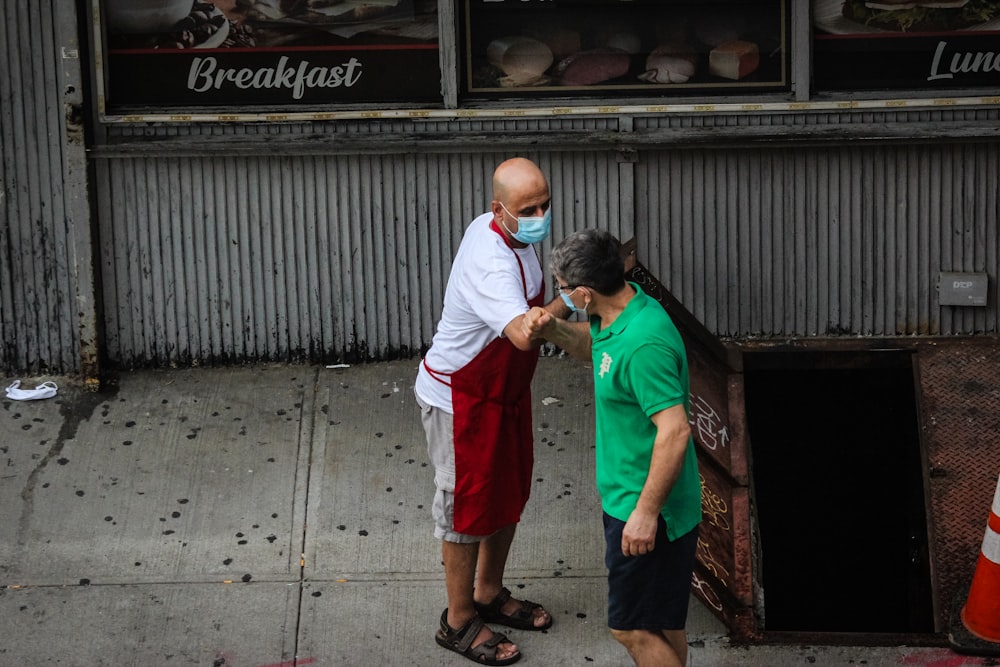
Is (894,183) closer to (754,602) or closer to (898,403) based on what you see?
(898,403)

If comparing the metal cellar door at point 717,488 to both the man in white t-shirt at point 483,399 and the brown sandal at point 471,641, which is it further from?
the brown sandal at point 471,641

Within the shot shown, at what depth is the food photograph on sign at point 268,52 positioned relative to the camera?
691cm

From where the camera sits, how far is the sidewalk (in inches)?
203

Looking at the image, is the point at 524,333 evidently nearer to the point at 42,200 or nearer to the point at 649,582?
the point at 649,582

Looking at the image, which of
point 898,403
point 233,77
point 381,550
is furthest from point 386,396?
point 898,403

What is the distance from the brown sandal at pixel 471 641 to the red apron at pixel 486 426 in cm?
40

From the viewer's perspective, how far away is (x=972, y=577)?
5449 mm

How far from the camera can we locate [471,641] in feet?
16.6

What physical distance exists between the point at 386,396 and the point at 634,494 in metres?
2.89

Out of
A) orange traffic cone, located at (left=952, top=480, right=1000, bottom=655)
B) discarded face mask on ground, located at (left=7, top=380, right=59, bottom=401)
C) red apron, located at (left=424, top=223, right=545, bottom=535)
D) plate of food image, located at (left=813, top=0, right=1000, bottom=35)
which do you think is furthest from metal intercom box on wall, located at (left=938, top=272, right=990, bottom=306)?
discarded face mask on ground, located at (left=7, top=380, right=59, bottom=401)

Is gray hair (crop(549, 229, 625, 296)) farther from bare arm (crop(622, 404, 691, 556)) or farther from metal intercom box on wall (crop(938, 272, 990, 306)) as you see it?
metal intercom box on wall (crop(938, 272, 990, 306))

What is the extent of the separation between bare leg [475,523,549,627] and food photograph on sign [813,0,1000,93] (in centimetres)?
320

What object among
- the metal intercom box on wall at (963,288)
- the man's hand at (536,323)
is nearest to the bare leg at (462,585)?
the man's hand at (536,323)

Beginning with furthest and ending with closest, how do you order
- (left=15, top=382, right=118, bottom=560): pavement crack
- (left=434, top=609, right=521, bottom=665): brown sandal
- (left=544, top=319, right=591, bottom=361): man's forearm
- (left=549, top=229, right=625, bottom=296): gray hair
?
1. (left=15, top=382, right=118, bottom=560): pavement crack
2. (left=434, top=609, right=521, bottom=665): brown sandal
3. (left=544, top=319, right=591, bottom=361): man's forearm
4. (left=549, top=229, right=625, bottom=296): gray hair
